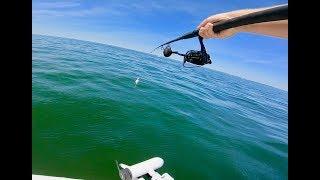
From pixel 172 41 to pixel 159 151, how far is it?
9896 mm

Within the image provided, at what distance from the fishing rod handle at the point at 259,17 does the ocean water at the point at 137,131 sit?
7.03 meters

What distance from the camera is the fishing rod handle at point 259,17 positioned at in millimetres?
566

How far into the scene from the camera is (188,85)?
22625mm

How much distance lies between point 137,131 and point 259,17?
11787 millimetres

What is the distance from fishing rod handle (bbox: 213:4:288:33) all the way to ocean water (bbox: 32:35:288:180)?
277 inches

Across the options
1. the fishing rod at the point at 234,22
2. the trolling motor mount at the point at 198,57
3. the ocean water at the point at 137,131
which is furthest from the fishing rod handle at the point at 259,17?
the ocean water at the point at 137,131

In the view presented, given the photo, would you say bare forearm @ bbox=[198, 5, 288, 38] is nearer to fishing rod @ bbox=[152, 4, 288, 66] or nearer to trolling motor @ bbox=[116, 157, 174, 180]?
fishing rod @ bbox=[152, 4, 288, 66]

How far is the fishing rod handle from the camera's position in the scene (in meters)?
0.57

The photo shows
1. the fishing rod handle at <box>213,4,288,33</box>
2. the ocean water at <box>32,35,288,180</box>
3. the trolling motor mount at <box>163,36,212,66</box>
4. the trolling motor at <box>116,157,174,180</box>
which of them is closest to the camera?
the fishing rod handle at <box>213,4,288,33</box>

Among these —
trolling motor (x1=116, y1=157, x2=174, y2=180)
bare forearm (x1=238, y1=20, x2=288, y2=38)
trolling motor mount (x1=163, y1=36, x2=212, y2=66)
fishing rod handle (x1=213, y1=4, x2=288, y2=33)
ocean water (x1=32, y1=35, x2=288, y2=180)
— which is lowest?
ocean water (x1=32, y1=35, x2=288, y2=180)

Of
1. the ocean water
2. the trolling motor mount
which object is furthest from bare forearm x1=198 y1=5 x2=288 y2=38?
the ocean water

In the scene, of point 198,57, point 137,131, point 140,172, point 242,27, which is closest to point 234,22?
point 242,27

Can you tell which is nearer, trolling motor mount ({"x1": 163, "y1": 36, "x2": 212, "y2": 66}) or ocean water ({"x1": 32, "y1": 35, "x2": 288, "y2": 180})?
trolling motor mount ({"x1": 163, "y1": 36, "x2": 212, "y2": 66})
